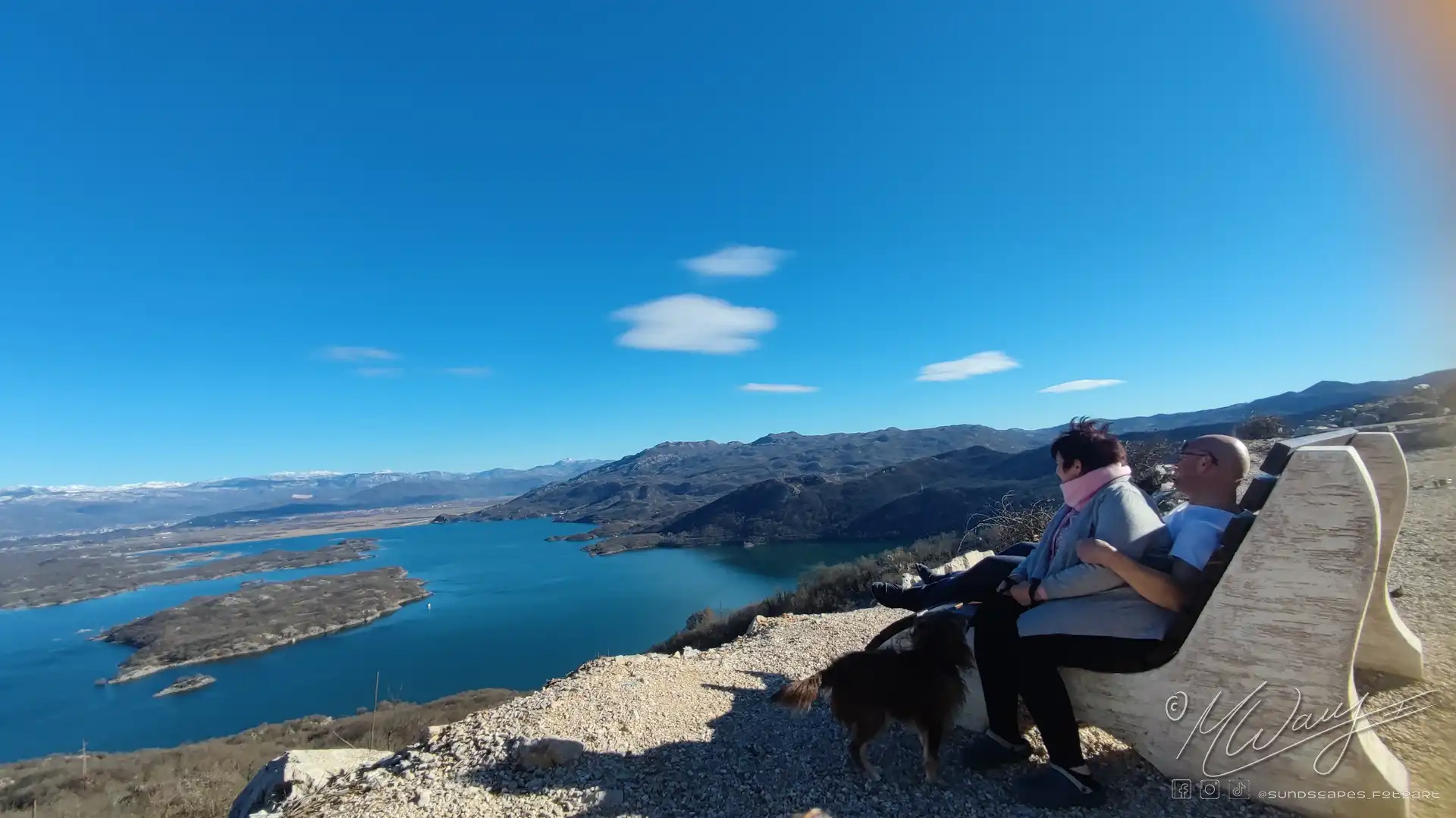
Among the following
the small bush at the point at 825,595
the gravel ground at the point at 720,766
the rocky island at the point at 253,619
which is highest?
the gravel ground at the point at 720,766

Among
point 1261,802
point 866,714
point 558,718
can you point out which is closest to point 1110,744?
point 1261,802

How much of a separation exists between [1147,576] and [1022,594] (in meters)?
0.58

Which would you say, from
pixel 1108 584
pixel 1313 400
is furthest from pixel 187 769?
pixel 1313 400

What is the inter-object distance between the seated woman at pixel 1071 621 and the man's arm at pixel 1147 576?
2.6 inches

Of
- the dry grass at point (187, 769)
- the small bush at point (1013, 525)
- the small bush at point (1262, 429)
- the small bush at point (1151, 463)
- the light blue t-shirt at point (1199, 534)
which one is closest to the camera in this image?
the light blue t-shirt at point (1199, 534)

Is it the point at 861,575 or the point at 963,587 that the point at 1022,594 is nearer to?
the point at 963,587

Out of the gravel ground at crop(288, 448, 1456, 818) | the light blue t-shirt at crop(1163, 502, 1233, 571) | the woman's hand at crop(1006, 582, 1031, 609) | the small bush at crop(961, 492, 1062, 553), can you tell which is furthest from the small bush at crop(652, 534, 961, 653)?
the light blue t-shirt at crop(1163, 502, 1233, 571)

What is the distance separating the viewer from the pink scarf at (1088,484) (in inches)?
139

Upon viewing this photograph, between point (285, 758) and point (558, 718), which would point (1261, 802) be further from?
point (285, 758)

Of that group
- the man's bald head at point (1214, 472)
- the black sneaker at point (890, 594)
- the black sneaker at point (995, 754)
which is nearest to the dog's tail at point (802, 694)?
the black sneaker at point (890, 594)

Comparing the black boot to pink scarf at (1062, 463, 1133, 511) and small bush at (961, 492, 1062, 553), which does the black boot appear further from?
small bush at (961, 492, 1062, 553)

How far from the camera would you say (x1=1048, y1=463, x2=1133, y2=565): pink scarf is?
11.6ft

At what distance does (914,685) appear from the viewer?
12.3 ft

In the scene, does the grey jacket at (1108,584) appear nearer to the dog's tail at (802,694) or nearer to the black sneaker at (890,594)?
the black sneaker at (890,594)
